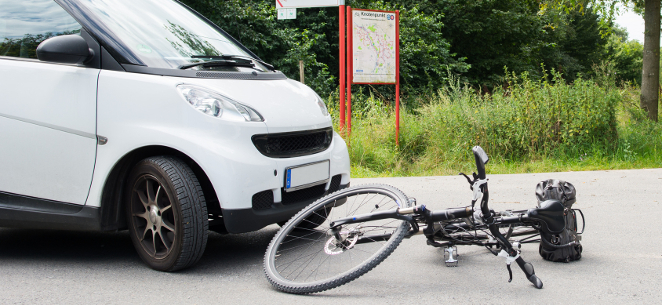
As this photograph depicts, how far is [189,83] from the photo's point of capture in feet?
10.8

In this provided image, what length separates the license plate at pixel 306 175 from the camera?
3381 millimetres

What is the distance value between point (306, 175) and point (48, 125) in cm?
163

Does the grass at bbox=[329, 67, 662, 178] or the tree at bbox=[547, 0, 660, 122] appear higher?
the tree at bbox=[547, 0, 660, 122]

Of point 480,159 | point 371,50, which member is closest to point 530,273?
point 480,159

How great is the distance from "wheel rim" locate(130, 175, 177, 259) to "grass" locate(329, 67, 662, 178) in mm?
4603

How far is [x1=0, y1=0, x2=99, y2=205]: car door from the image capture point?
3.36 m

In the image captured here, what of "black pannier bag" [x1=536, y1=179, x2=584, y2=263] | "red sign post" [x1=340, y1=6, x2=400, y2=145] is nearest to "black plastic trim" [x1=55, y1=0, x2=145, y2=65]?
"black pannier bag" [x1=536, y1=179, x2=584, y2=263]

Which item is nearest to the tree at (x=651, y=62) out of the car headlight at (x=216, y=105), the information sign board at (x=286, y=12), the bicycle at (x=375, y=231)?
the information sign board at (x=286, y=12)

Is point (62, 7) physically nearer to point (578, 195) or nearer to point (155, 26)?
point (155, 26)

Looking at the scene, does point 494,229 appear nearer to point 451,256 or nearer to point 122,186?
point 451,256

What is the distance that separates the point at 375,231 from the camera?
3.33 meters

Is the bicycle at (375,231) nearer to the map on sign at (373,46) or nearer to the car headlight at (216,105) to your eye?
the car headlight at (216,105)

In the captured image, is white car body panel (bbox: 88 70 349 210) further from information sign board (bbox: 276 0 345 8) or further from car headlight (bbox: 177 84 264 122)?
information sign board (bbox: 276 0 345 8)

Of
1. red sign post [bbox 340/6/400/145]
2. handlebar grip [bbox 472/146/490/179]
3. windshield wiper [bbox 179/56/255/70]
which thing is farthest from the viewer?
red sign post [bbox 340/6/400/145]
